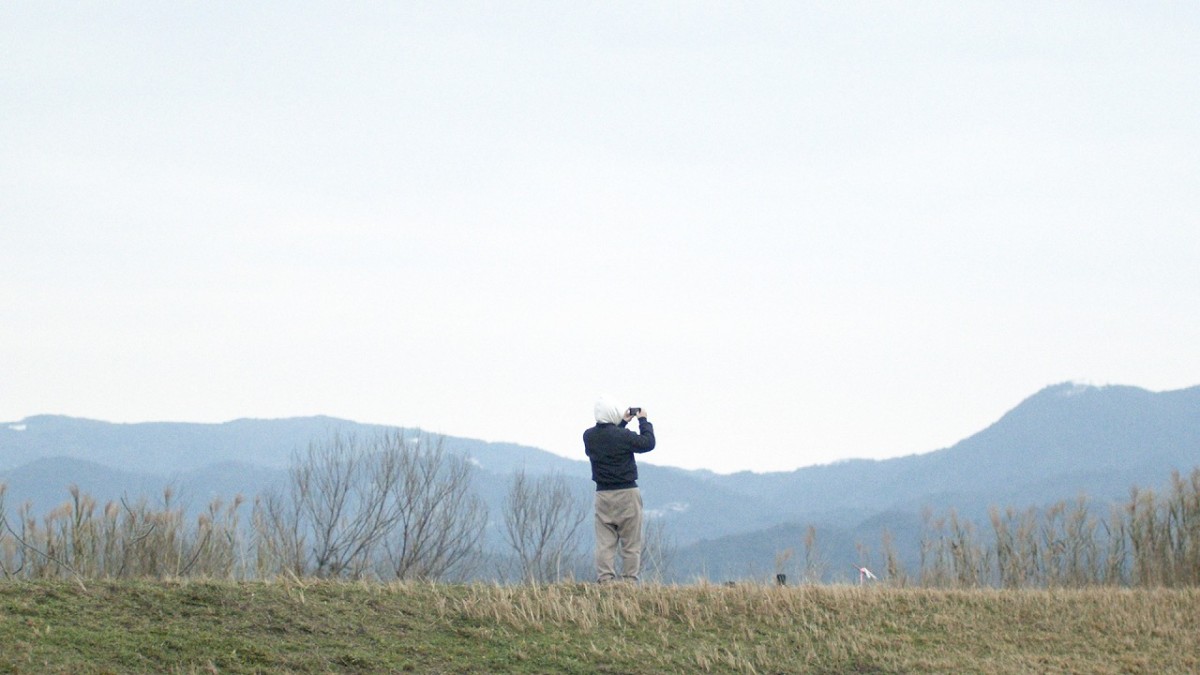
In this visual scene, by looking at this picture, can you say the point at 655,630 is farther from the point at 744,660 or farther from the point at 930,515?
the point at 930,515

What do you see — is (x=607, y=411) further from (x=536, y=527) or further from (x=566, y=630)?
(x=536, y=527)

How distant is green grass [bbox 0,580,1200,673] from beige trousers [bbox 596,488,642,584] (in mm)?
733

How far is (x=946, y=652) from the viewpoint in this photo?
529 inches

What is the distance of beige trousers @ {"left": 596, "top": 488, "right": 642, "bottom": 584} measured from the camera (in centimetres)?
1509

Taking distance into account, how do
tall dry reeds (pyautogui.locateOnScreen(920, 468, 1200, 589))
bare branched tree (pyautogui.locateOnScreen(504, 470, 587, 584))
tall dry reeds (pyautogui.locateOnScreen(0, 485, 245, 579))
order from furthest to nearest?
bare branched tree (pyautogui.locateOnScreen(504, 470, 587, 584)) → tall dry reeds (pyautogui.locateOnScreen(920, 468, 1200, 589)) → tall dry reeds (pyautogui.locateOnScreen(0, 485, 245, 579))

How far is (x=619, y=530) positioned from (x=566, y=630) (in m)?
2.61

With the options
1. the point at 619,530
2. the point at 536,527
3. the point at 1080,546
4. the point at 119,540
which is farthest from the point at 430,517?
the point at 619,530

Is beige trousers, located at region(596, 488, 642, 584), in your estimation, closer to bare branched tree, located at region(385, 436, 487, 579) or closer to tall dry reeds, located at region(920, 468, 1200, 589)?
tall dry reeds, located at region(920, 468, 1200, 589)

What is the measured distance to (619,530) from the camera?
15258mm

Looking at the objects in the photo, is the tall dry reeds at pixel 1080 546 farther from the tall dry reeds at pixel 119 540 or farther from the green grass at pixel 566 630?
the tall dry reeds at pixel 119 540

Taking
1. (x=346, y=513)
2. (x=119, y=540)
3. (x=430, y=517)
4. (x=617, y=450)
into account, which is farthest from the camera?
(x=430, y=517)

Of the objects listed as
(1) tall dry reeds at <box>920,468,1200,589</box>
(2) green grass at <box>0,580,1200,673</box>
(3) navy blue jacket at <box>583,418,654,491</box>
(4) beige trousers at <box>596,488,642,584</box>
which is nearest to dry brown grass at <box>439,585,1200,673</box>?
(2) green grass at <box>0,580,1200,673</box>

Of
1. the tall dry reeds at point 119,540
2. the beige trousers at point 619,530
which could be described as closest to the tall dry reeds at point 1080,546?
the beige trousers at point 619,530

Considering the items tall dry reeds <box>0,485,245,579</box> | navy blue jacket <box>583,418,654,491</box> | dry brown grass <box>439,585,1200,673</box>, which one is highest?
navy blue jacket <box>583,418,654,491</box>
